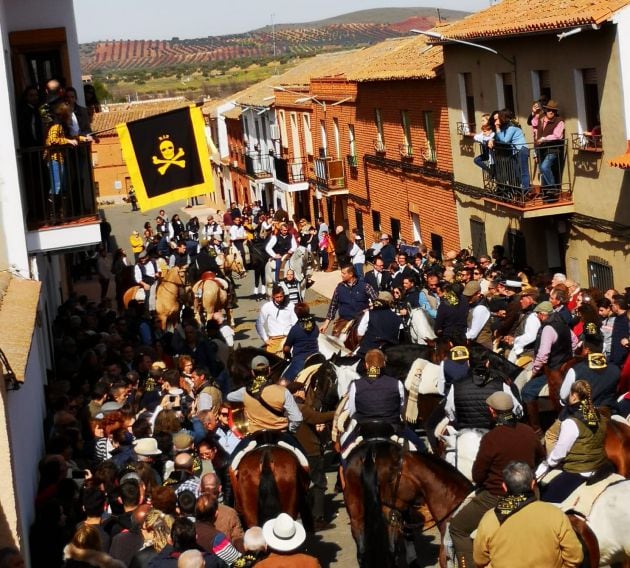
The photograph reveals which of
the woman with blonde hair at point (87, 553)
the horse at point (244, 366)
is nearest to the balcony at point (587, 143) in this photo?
the horse at point (244, 366)

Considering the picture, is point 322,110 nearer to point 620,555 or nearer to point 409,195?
point 409,195

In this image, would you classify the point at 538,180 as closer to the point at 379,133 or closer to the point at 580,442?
the point at 580,442

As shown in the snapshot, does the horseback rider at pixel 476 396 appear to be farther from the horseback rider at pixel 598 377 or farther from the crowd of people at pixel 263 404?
the horseback rider at pixel 598 377

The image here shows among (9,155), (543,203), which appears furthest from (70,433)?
(543,203)

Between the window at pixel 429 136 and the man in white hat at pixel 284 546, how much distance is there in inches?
946

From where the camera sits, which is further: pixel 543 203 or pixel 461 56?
pixel 461 56

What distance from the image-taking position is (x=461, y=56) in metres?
28.4

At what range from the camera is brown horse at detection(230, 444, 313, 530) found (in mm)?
11266

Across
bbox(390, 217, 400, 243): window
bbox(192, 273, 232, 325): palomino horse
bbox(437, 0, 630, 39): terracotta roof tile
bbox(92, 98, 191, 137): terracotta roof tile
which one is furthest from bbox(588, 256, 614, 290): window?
bbox(92, 98, 191, 137): terracotta roof tile

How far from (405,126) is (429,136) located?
2295mm

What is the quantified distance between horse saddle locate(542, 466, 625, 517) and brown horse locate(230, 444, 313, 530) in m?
2.46

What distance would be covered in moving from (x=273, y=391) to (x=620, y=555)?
4.00 metres

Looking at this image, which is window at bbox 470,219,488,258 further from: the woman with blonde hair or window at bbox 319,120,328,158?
the woman with blonde hair

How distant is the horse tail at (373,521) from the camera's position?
11.0 meters
